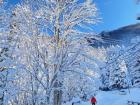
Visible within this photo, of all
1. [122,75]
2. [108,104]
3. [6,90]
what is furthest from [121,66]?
[6,90]

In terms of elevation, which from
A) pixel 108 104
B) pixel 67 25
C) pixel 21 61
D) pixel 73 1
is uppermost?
pixel 73 1

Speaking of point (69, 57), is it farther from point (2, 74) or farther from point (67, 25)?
point (2, 74)

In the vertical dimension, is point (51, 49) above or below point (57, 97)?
above

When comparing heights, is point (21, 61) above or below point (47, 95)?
above

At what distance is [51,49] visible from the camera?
59.2ft

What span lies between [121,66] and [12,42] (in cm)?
5032

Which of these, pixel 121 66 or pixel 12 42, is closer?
pixel 12 42

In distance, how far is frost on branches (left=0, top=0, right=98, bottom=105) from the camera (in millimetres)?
17656

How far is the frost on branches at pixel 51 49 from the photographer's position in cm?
1766

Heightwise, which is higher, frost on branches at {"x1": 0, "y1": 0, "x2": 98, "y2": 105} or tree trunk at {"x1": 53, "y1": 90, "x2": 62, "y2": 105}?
frost on branches at {"x1": 0, "y1": 0, "x2": 98, "y2": 105}

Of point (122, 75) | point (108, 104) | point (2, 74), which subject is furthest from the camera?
point (122, 75)

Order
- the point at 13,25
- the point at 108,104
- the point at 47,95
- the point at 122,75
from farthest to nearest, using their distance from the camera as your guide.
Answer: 1. the point at 122,75
2. the point at 108,104
3. the point at 13,25
4. the point at 47,95

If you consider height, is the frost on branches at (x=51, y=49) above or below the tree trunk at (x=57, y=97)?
above

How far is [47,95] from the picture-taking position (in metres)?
17.5
